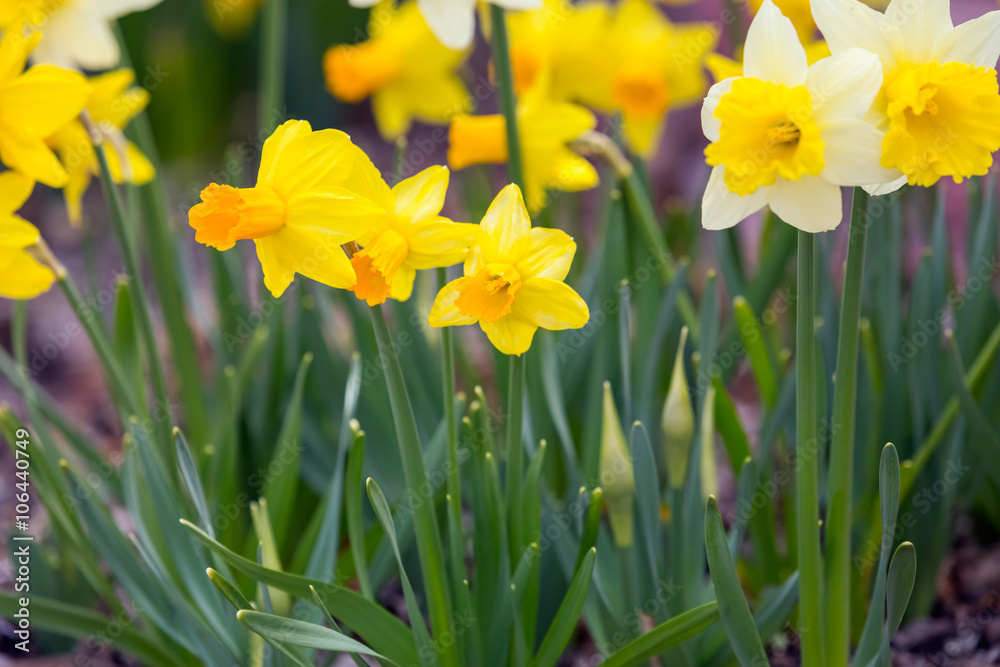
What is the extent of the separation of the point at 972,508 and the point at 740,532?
2.20 ft

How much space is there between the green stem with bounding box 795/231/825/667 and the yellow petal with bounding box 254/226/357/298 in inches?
16.9

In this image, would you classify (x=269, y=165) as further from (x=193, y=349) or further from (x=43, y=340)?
(x=43, y=340)

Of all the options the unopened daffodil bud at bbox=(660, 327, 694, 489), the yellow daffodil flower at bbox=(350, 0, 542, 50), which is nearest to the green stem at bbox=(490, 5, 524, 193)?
the yellow daffodil flower at bbox=(350, 0, 542, 50)

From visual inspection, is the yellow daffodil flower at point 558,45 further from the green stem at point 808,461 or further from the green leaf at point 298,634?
the green leaf at point 298,634

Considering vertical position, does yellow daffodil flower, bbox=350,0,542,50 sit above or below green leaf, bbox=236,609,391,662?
above

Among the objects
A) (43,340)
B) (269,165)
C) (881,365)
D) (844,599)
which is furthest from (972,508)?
(43,340)

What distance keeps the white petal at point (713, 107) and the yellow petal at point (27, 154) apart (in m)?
0.69

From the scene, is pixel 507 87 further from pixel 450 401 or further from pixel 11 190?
pixel 11 190

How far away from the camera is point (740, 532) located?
1.06 m

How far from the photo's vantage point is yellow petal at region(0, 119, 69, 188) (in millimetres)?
845

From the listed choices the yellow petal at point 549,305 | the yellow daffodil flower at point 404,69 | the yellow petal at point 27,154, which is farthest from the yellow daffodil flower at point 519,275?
the yellow daffodil flower at point 404,69

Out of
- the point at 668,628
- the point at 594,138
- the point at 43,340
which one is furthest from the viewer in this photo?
the point at 43,340

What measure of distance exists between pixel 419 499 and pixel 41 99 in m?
0.62

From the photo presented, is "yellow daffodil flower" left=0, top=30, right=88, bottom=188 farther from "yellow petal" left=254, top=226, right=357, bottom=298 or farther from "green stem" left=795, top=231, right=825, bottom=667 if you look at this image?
"green stem" left=795, top=231, right=825, bottom=667
